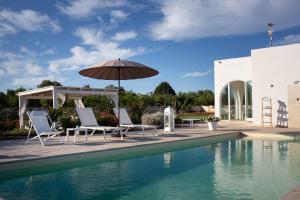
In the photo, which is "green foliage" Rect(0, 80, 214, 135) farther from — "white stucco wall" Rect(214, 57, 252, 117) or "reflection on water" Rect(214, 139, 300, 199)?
"reflection on water" Rect(214, 139, 300, 199)

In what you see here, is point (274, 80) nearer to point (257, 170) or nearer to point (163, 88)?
point (257, 170)

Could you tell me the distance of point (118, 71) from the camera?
12.4m

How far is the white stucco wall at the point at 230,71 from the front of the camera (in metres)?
21.2

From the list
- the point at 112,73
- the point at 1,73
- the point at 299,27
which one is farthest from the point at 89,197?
the point at 1,73

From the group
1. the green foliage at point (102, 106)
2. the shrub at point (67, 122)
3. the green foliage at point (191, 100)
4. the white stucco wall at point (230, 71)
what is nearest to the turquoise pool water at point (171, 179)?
the shrub at point (67, 122)

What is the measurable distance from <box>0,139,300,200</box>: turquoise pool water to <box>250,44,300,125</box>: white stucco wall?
29.5ft

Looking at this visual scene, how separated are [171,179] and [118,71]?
650cm

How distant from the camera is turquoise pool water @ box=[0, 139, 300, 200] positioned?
5.50m

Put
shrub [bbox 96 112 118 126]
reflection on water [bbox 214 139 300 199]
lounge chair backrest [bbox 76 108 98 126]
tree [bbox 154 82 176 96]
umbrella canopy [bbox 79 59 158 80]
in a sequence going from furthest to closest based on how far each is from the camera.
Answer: tree [bbox 154 82 176 96], shrub [bbox 96 112 118 126], lounge chair backrest [bbox 76 108 98 126], umbrella canopy [bbox 79 59 158 80], reflection on water [bbox 214 139 300 199]

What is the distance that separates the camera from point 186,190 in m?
5.76

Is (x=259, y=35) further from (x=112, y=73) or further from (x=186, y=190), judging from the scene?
(x=186, y=190)

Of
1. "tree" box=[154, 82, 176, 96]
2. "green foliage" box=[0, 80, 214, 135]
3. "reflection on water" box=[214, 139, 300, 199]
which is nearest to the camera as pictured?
"reflection on water" box=[214, 139, 300, 199]

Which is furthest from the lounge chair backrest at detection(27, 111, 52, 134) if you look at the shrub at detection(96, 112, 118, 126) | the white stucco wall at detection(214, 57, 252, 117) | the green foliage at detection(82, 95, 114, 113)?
the white stucco wall at detection(214, 57, 252, 117)

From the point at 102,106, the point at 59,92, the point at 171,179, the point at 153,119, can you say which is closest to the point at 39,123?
the point at 171,179
